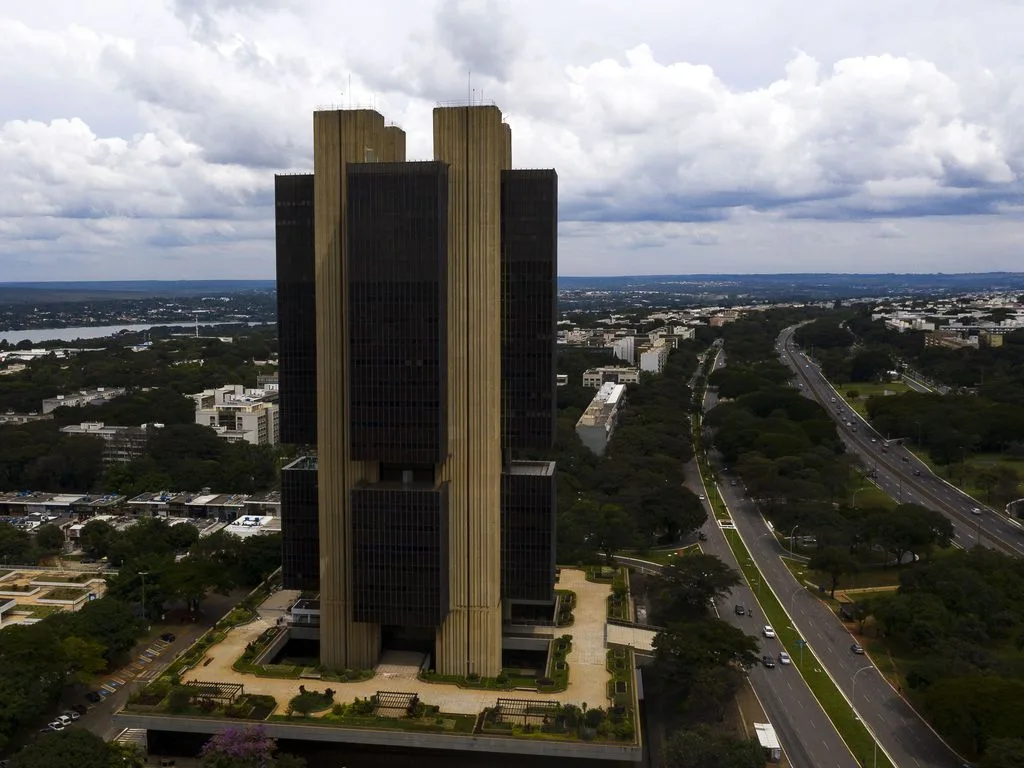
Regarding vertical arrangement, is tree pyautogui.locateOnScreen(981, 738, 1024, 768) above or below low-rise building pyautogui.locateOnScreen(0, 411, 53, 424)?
below

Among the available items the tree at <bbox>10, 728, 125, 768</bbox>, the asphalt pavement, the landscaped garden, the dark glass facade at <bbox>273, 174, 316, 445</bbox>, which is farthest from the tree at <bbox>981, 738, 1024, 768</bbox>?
the landscaped garden

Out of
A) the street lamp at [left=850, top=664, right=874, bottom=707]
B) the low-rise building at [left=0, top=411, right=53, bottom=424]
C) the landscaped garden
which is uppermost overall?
the low-rise building at [left=0, top=411, right=53, bottom=424]

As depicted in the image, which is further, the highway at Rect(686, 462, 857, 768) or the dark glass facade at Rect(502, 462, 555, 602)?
the dark glass facade at Rect(502, 462, 555, 602)

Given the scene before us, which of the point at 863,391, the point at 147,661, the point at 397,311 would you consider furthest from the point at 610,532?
the point at 863,391

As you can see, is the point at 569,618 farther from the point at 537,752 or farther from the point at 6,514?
the point at 6,514

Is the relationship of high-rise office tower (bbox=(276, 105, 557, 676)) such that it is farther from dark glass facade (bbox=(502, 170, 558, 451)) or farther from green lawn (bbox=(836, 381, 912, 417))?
green lawn (bbox=(836, 381, 912, 417))

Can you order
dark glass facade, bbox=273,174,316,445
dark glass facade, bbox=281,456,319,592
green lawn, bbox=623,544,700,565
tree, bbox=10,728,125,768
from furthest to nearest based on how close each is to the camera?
green lawn, bbox=623,544,700,565 < dark glass facade, bbox=281,456,319,592 < dark glass facade, bbox=273,174,316,445 < tree, bbox=10,728,125,768
